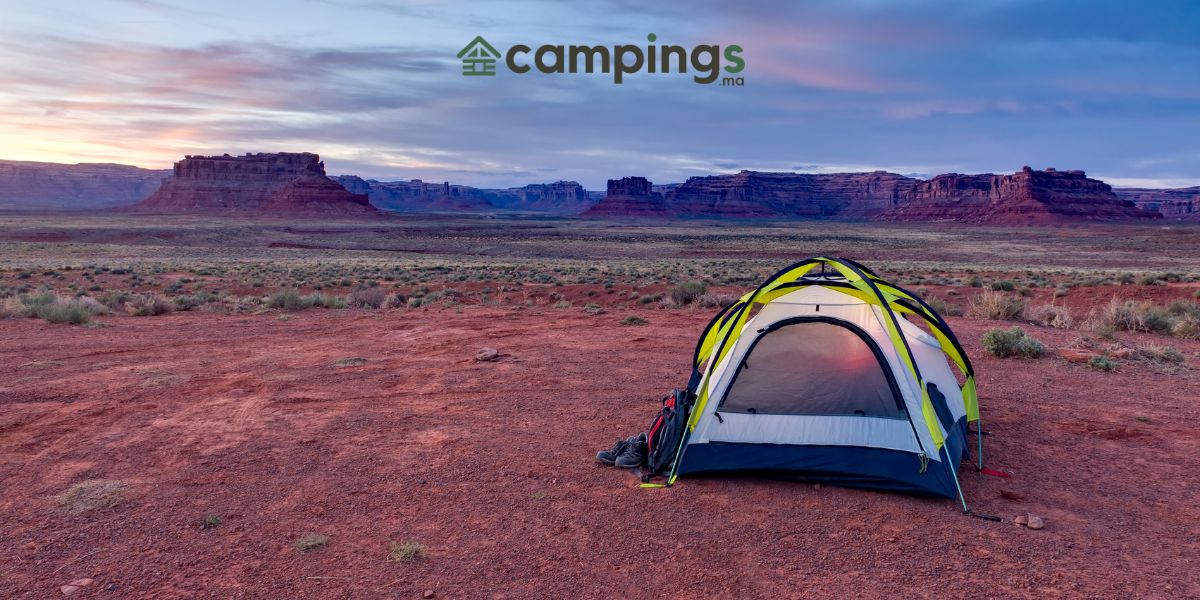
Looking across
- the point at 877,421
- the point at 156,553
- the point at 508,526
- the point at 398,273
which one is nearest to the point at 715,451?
the point at 877,421

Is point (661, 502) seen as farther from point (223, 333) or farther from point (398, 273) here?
point (398, 273)

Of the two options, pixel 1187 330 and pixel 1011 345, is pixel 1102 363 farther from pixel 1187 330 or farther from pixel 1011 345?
pixel 1187 330

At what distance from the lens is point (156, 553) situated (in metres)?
4.98

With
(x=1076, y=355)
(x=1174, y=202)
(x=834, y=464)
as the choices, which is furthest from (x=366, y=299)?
(x=1174, y=202)

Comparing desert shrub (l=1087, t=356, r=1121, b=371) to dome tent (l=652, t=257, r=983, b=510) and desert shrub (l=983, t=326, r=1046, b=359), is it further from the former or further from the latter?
dome tent (l=652, t=257, r=983, b=510)

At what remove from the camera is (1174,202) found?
18112 cm

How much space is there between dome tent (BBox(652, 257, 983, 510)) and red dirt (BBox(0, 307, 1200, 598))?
0.25 meters

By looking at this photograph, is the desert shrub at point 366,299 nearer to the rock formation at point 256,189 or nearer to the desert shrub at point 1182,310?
the desert shrub at point 1182,310

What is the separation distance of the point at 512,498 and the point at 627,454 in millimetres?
1250

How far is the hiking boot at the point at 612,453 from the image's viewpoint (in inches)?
266

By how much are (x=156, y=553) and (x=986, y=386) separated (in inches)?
390

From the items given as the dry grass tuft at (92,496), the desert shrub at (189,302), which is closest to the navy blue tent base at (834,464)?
the dry grass tuft at (92,496)

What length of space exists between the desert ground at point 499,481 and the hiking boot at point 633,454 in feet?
0.39

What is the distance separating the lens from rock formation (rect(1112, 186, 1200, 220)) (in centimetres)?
16925
